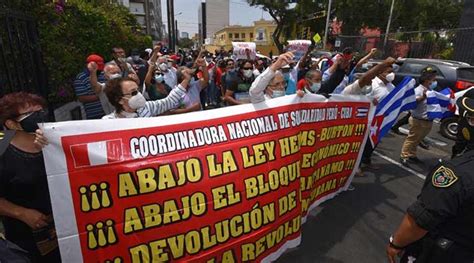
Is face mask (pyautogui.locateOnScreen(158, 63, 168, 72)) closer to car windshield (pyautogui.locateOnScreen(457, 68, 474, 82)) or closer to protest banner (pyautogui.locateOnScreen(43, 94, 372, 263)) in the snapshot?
protest banner (pyautogui.locateOnScreen(43, 94, 372, 263))

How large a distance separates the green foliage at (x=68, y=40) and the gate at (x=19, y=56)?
860mm

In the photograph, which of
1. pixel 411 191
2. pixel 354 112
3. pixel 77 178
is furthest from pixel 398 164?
pixel 77 178

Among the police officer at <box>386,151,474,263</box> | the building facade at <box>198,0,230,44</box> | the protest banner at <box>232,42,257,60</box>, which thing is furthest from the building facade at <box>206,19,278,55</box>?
the police officer at <box>386,151,474,263</box>

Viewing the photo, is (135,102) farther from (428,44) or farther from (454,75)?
(428,44)

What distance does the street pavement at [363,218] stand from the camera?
3014 mm

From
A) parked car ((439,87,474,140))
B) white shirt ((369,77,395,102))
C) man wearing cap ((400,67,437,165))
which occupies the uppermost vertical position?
white shirt ((369,77,395,102))

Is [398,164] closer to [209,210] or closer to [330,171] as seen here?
[330,171]

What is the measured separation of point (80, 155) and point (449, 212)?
1.96 meters

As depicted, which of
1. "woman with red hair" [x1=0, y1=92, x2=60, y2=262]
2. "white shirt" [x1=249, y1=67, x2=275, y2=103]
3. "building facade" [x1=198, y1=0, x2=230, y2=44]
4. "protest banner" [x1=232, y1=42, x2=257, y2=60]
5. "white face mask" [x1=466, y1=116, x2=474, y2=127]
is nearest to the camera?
"white face mask" [x1=466, y1=116, x2=474, y2=127]

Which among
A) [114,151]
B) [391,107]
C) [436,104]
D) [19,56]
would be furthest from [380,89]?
[19,56]

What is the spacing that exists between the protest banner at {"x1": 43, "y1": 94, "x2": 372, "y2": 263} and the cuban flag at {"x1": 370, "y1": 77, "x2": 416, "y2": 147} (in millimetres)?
2201

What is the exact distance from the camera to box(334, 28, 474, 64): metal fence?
14.3m

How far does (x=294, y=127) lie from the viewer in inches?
108

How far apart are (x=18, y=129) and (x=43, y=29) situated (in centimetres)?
468
